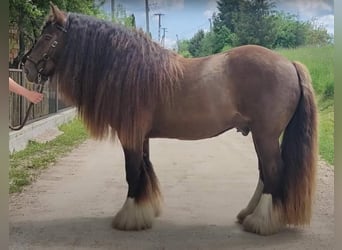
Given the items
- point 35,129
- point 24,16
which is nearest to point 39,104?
point 35,129

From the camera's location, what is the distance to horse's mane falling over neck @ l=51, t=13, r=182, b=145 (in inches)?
90.9

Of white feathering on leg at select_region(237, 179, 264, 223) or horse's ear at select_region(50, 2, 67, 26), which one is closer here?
horse's ear at select_region(50, 2, 67, 26)

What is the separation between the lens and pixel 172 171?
93.9 inches

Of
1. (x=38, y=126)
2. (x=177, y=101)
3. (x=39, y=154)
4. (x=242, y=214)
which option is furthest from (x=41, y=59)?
(x=242, y=214)

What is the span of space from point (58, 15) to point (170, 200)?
3.06ft

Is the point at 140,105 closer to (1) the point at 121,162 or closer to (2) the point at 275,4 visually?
(1) the point at 121,162

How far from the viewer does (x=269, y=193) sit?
2.36m

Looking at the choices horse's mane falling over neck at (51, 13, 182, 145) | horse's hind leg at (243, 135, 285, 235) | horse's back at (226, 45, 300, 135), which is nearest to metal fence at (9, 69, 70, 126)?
horse's mane falling over neck at (51, 13, 182, 145)

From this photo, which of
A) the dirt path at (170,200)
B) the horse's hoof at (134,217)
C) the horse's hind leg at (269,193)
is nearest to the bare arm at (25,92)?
the dirt path at (170,200)

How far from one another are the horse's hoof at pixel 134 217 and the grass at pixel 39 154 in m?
0.37

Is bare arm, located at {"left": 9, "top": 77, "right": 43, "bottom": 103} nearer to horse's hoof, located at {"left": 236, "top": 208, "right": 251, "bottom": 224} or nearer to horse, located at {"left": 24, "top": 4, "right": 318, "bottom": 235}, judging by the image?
horse, located at {"left": 24, "top": 4, "right": 318, "bottom": 235}

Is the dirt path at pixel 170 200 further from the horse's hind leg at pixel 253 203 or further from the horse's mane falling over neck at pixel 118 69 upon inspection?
the horse's mane falling over neck at pixel 118 69

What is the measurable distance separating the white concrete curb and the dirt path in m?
0.15

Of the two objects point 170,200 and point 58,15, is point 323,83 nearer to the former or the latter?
point 170,200
